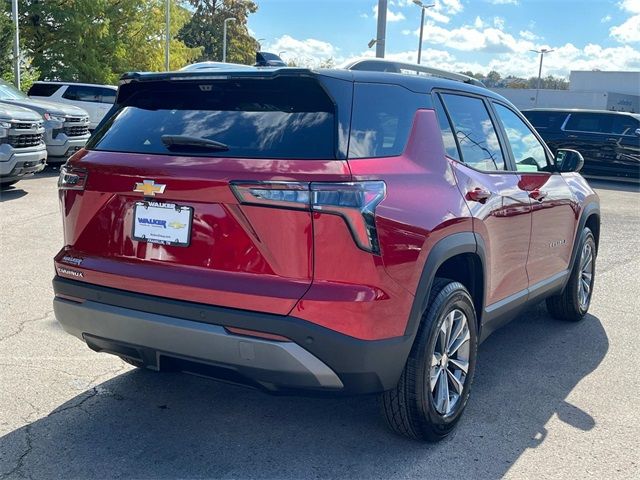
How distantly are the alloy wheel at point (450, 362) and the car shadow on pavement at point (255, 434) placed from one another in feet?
0.67

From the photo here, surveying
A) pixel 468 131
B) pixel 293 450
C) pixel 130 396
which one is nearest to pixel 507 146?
pixel 468 131

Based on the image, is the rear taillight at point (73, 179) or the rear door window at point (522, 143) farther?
the rear door window at point (522, 143)

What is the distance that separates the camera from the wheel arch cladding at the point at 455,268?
3.02 m

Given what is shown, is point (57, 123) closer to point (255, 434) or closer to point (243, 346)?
point (255, 434)

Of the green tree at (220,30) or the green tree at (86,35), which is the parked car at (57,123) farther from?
the green tree at (220,30)

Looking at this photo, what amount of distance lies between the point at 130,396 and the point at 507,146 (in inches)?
107

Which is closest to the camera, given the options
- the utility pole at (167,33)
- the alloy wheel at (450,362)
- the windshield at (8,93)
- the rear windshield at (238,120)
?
the rear windshield at (238,120)

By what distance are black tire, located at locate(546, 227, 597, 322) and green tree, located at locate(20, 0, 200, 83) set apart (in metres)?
26.5

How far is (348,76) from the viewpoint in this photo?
120 inches

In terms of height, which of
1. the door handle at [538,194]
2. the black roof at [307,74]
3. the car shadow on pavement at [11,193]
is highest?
the black roof at [307,74]

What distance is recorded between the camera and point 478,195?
3.59 metres

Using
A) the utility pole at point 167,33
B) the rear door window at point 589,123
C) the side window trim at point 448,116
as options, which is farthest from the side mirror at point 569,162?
the utility pole at point 167,33

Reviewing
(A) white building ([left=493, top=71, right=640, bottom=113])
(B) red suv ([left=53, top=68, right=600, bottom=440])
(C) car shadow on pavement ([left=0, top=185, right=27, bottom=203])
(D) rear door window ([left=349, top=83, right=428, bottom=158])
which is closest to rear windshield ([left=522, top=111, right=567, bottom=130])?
(C) car shadow on pavement ([left=0, top=185, right=27, bottom=203])

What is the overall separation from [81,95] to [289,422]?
51.8 ft
